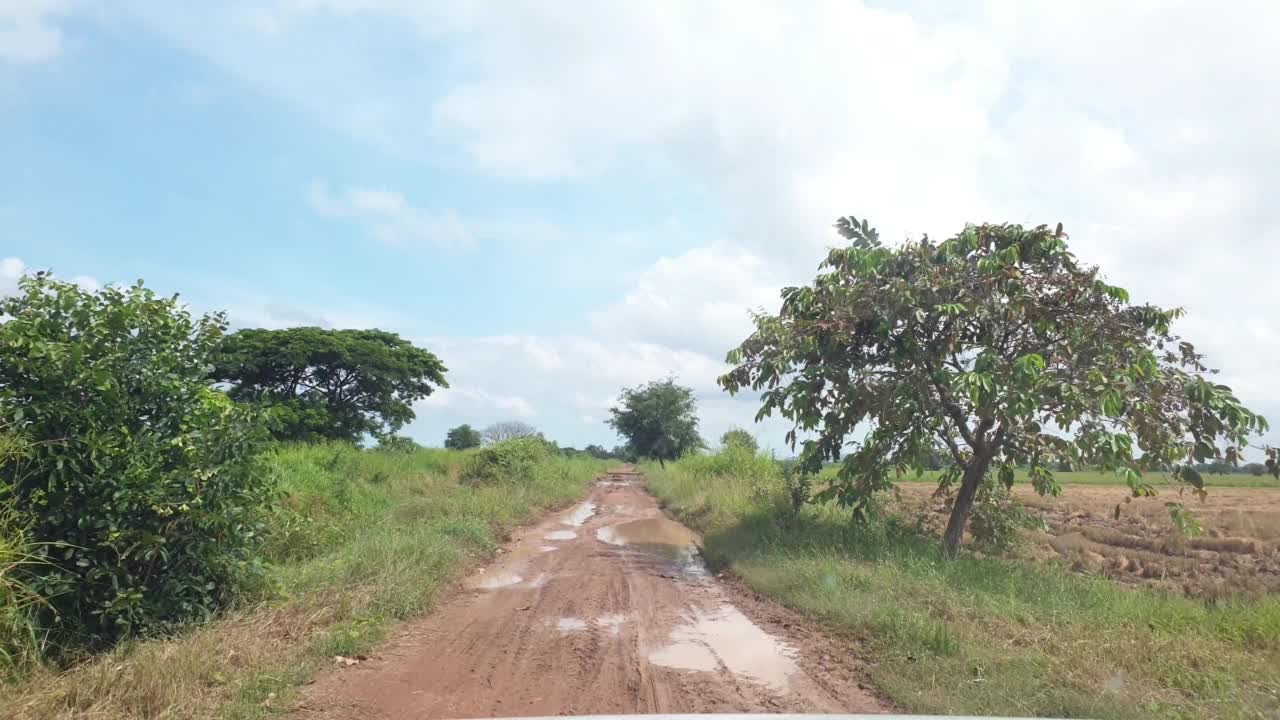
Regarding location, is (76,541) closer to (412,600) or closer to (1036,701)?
(412,600)

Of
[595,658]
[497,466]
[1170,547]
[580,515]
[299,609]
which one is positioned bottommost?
[595,658]

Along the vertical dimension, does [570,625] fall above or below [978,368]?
below

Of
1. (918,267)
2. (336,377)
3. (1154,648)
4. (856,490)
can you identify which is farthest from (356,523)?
(336,377)

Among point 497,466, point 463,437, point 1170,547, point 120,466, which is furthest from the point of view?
point 463,437

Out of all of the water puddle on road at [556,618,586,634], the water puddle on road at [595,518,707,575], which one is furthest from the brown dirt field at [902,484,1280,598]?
the water puddle on road at [556,618,586,634]

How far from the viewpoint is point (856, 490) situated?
11914 mm

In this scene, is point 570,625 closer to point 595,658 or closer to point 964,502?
point 595,658

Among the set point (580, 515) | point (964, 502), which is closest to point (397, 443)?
point (580, 515)

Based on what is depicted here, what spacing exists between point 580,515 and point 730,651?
1405 centimetres

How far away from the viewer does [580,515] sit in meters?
20.5

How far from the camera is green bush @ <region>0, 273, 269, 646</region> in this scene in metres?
5.94

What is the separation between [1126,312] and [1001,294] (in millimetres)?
1666

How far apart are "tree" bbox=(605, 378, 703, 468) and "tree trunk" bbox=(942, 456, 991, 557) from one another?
2895 centimetres

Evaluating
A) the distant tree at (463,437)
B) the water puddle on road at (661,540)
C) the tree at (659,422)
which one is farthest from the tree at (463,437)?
the water puddle on road at (661,540)
